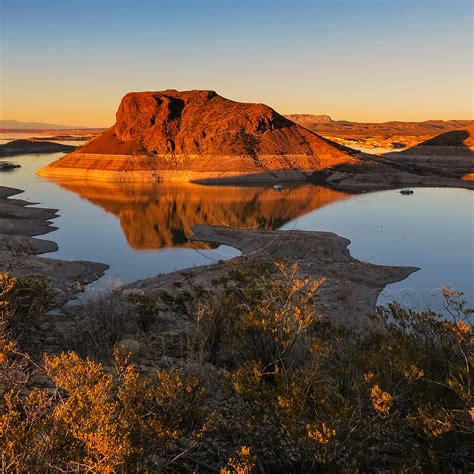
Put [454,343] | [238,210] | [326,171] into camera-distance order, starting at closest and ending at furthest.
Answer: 1. [454,343]
2. [238,210]
3. [326,171]

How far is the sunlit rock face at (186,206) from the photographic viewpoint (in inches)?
1695

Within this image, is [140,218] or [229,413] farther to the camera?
[140,218]

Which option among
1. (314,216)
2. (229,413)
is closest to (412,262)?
(314,216)

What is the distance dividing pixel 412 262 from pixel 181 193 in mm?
42319

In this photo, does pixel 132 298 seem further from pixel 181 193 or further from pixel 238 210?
pixel 181 193

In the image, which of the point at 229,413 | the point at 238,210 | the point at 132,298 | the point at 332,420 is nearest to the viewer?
the point at 332,420

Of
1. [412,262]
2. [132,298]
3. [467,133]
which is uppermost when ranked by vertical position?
[467,133]

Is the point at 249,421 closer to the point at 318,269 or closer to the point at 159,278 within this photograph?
the point at 159,278

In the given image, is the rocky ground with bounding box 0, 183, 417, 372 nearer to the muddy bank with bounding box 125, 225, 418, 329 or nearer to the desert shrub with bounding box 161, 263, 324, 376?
the muddy bank with bounding box 125, 225, 418, 329

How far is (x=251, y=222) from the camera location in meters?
46.8

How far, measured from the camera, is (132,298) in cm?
1436

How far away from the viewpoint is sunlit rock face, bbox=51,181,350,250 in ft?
141

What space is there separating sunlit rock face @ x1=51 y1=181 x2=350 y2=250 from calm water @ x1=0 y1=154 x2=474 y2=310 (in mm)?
109

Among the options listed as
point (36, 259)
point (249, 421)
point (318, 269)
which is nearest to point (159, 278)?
point (36, 259)
